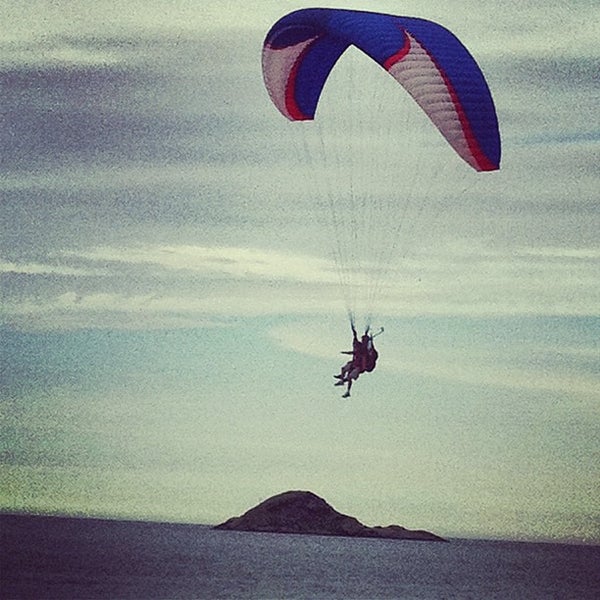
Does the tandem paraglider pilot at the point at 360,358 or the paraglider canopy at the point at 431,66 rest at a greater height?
the paraglider canopy at the point at 431,66

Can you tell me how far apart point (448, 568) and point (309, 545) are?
43.5 feet

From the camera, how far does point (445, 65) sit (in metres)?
11.1

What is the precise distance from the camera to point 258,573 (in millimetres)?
40781

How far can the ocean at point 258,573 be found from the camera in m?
30.3

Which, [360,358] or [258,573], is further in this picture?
[258,573]

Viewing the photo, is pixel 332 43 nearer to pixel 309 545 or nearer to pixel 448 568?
pixel 448 568

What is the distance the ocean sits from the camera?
30297 millimetres

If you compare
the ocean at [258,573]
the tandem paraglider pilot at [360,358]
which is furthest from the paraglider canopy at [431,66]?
the ocean at [258,573]

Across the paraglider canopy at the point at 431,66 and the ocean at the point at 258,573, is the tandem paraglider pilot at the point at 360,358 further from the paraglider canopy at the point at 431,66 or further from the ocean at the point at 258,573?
the ocean at the point at 258,573

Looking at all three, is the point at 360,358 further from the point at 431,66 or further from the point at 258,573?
the point at 258,573

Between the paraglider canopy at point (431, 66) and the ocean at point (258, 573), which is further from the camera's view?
the ocean at point (258, 573)

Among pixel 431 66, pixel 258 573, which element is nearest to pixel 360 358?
pixel 431 66

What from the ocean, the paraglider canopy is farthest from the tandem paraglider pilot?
the ocean

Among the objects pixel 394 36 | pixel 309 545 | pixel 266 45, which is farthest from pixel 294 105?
pixel 309 545
